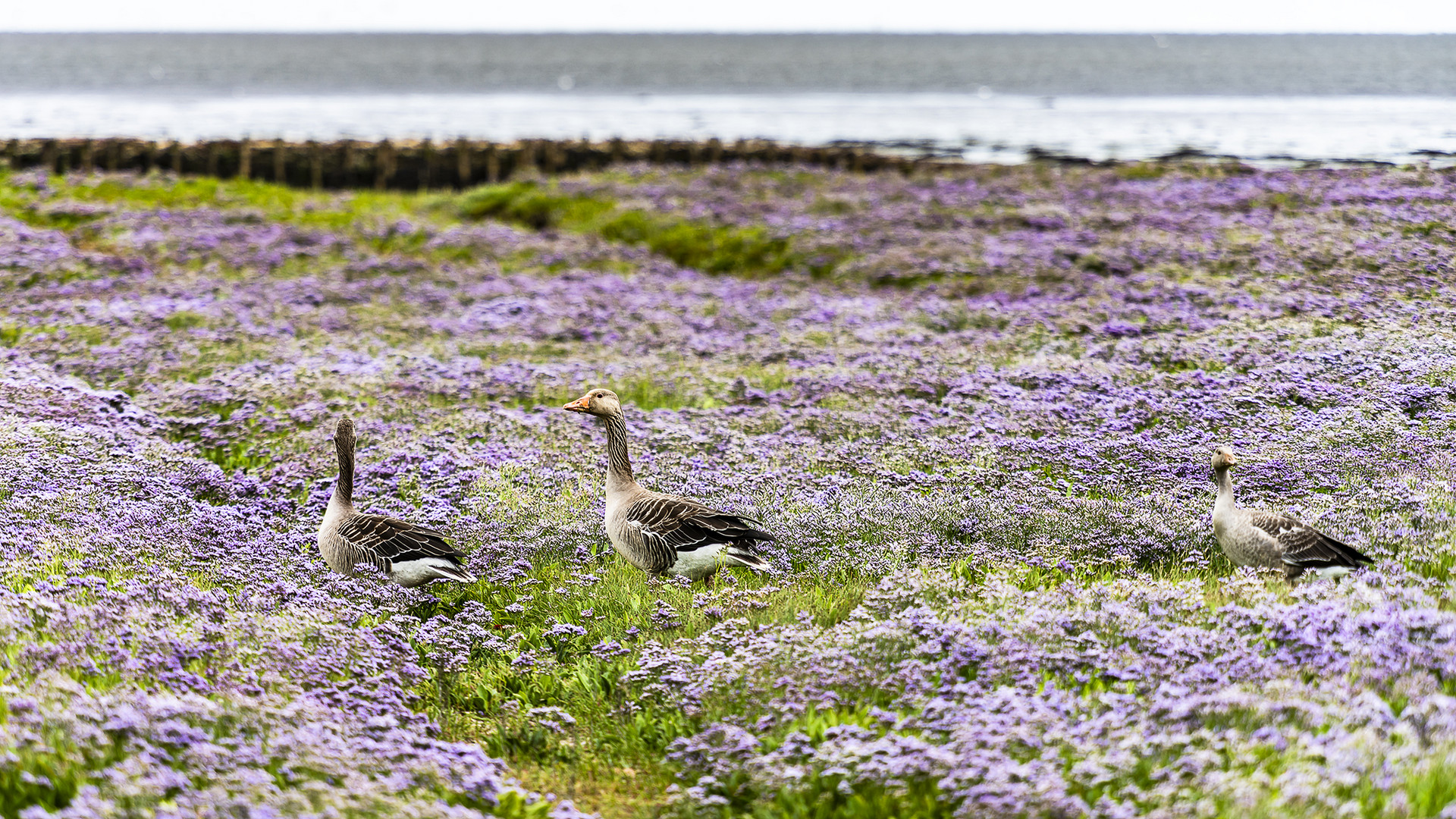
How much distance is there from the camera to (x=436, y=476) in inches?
A: 404

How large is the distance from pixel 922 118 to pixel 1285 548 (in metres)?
78.7

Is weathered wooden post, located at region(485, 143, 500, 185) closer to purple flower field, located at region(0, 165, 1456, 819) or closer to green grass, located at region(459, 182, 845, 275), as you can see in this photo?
green grass, located at region(459, 182, 845, 275)

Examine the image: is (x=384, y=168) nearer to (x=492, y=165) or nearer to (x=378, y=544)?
(x=492, y=165)

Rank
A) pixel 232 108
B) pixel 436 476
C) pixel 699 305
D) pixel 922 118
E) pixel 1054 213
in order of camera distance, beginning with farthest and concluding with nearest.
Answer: pixel 232 108
pixel 922 118
pixel 1054 213
pixel 699 305
pixel 436 476

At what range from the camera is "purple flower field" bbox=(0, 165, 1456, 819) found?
5066 millimetres

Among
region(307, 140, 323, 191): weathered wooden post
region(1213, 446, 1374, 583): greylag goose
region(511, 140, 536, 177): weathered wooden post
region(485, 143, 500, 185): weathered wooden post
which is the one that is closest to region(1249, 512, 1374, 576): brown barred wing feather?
region(1213, 446, 1374, 583): greylag goose

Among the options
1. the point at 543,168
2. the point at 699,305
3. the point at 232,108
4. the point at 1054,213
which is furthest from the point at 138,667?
the point at 232,108

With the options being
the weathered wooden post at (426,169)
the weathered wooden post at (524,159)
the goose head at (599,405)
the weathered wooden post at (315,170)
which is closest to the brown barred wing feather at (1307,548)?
the goose head at (599,405)

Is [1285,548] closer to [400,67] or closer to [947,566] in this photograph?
[947,566]

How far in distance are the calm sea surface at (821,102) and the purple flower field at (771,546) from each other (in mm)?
8773

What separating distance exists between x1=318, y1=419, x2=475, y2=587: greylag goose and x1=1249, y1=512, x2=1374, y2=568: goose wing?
596cm

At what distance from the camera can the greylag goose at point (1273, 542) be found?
6883mm

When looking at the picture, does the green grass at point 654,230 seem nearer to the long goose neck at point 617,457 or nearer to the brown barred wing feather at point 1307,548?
the long goose neck at point 617,457

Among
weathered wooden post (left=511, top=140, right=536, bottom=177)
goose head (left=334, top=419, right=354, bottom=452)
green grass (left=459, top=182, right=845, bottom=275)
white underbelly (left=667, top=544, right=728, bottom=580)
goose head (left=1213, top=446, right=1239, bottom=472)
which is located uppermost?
weathered wooden post (left=511, top=140, right=536, bottom=177)
